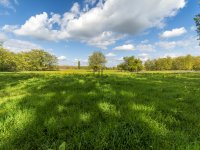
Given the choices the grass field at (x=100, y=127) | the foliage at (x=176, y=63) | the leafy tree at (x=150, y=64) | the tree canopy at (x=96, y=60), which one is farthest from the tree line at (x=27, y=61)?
the grass field at (x=100, y=127)

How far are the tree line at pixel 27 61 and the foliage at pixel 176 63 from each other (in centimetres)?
9090

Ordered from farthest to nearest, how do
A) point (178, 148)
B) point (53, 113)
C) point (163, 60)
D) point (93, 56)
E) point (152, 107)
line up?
point (163, 60)
point (93, 56)
point (152, 107)
point (53, 113)
point (178, 148)

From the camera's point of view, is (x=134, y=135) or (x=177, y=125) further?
(x=177, y=125)

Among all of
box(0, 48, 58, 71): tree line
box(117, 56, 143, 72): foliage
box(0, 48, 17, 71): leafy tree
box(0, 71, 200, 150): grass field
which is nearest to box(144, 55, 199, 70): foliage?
box(117, 56, 143, 72): foliage

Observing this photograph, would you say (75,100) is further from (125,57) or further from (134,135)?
(125,57)

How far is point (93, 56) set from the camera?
367ft

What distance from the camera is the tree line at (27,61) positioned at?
9312 centimetres

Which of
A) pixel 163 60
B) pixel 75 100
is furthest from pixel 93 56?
pixel 75 100

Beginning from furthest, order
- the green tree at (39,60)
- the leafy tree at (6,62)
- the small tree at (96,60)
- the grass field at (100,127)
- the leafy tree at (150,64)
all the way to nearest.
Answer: the leafy tree at (150,64) < the green tree at (39,60) < the small tree at (96,60) < the leafy tree at (6,62) < the grass field at (100,127)

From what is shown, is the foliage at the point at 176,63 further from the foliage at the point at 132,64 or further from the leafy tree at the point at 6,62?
the leafy tree at the point at 6,62

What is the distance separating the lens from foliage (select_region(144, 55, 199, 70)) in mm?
128875

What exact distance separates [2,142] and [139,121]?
10.3ft

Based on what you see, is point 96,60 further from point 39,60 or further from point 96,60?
point 39,60

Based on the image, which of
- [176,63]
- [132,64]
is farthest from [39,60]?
[176,63]
